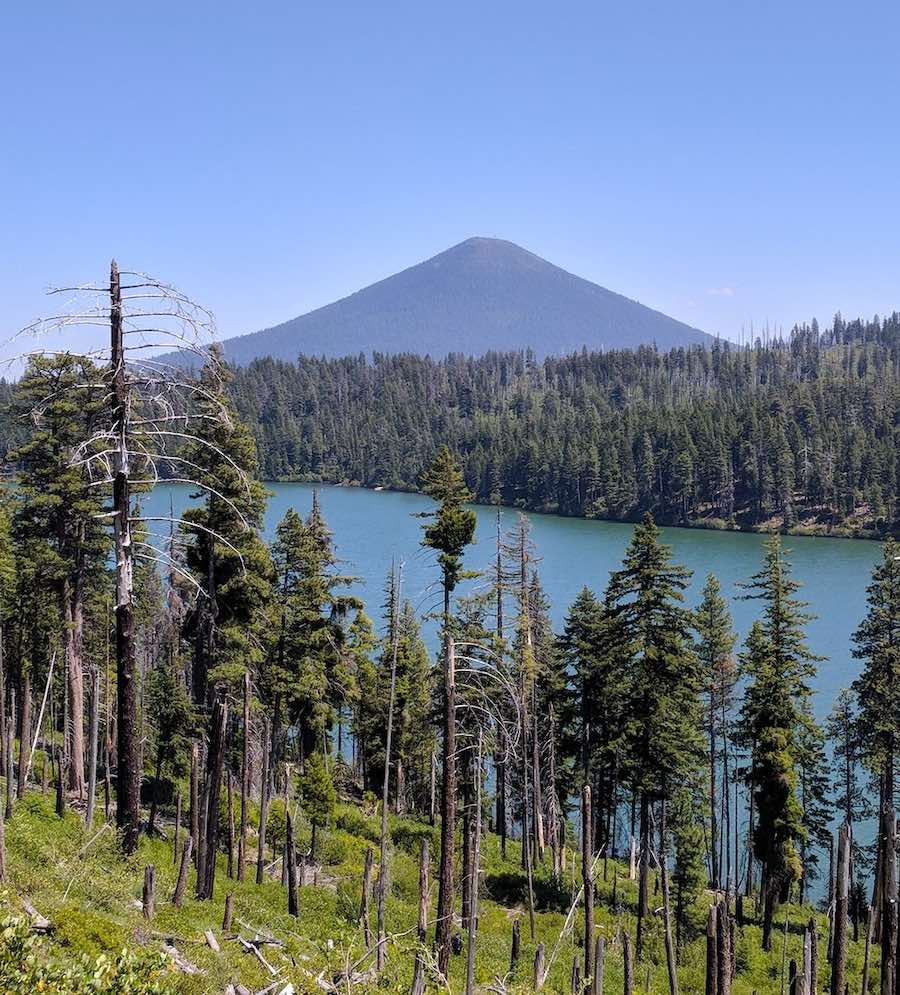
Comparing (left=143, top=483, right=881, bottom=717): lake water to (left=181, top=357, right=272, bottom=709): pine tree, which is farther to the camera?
(left=143, top=483, right=881, bottom=717): lake water

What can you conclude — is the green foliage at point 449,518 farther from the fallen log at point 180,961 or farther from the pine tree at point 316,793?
the fallen log at point 180,961

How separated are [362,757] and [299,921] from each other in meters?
23.2

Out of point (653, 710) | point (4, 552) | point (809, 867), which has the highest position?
point (4, 552)

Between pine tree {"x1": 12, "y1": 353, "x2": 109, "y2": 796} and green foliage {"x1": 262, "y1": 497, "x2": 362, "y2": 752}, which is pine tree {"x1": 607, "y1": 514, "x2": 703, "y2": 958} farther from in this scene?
pine tree {"x1": 12, "y1": 353, "x2": 109, "y2": 796}

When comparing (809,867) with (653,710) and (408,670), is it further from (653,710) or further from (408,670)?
(408,670)

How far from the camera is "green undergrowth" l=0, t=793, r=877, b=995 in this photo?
31.7ft

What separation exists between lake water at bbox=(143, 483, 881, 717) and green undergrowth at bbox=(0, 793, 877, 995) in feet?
44.0

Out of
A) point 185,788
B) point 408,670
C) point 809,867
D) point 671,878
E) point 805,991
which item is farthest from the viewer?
point 408,670

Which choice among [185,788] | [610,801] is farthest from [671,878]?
[185,788]

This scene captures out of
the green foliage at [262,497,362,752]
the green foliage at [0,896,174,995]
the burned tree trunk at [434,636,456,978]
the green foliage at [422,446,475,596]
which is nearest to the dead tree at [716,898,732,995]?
the burned tree trunk at [434,636,456,978]

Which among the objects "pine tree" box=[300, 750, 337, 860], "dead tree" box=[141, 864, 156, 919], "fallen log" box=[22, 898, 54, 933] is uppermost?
"fallen log" box=[22, 898, 54, 933]

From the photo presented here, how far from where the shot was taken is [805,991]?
1127 cm

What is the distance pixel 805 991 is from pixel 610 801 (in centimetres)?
2367

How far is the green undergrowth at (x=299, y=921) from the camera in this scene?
9.66 metres
